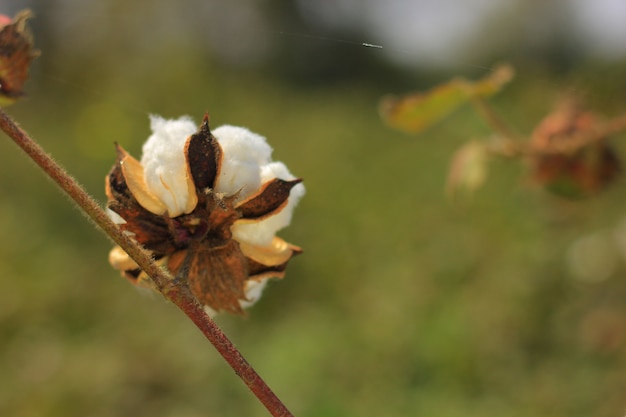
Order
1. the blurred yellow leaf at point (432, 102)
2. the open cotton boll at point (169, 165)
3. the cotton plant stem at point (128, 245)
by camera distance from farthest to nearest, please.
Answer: the blurred yellow leaf at point (432, 102) < the open cotton boll at point (169, 165) < the cotton plant stem at point (128, 245)

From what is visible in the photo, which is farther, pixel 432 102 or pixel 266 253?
pixel 432 102

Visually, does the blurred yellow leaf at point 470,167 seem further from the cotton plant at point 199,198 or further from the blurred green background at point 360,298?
the cotton plant at point 199,198

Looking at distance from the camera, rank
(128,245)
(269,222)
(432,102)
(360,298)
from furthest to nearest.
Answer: (360,298), (432,102), (269,222), (128,245)

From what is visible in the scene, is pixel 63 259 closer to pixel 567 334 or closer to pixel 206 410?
pixel 206 410

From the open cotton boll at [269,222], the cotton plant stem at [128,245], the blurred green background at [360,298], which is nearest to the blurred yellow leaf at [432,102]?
the blurred green background at [360,298]

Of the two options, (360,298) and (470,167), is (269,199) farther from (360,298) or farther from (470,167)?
(360,298)

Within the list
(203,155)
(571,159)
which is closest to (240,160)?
(203,155)
